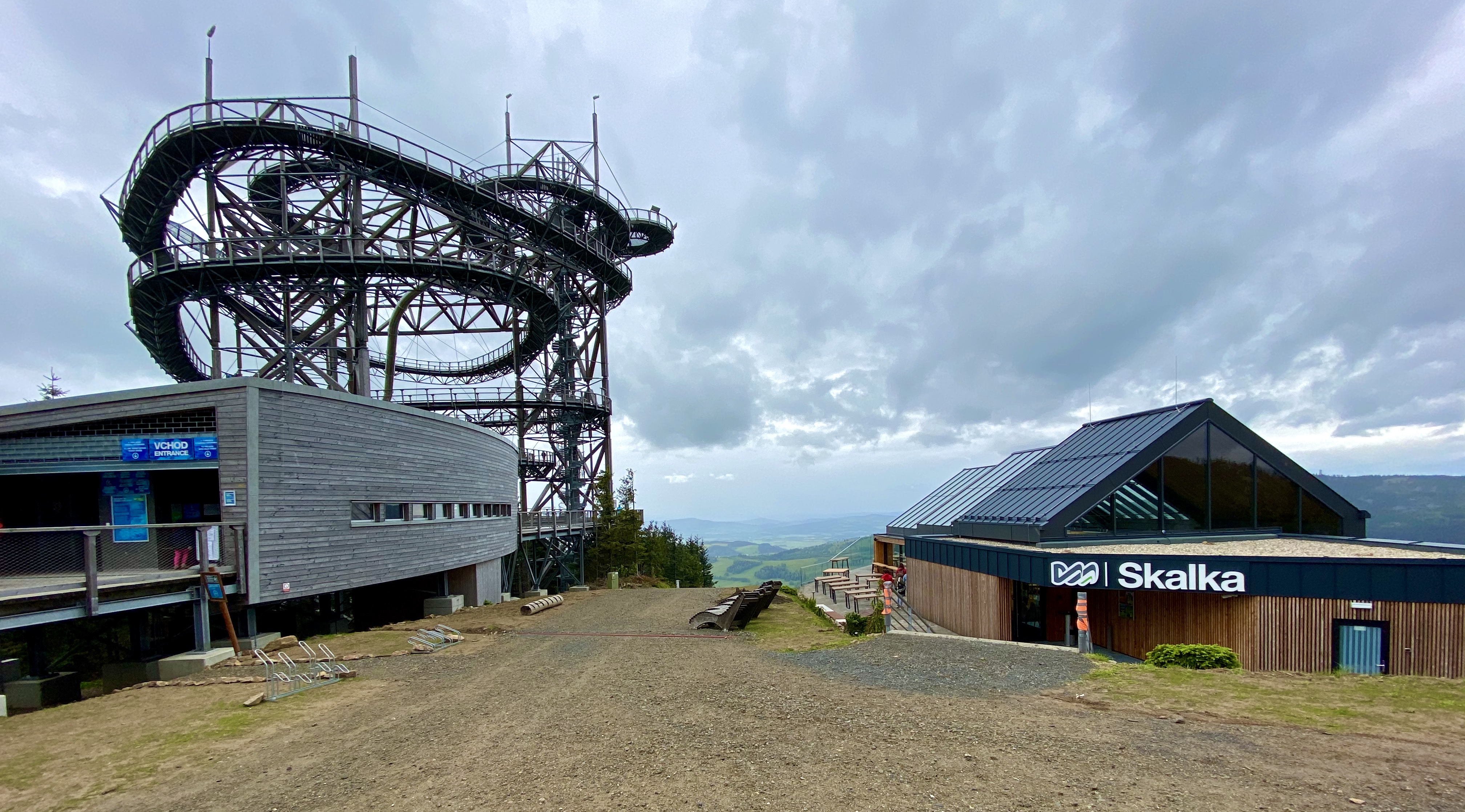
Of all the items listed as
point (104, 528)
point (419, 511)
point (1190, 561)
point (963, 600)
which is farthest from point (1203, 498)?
point (104, 528)

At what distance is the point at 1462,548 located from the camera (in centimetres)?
1491

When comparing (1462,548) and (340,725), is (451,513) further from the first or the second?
(1462,548)

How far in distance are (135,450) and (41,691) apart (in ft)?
19.2

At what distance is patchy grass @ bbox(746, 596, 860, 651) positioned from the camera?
1655cm

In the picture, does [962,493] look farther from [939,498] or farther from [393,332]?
[393,332]

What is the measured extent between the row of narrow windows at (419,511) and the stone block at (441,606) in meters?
2.88

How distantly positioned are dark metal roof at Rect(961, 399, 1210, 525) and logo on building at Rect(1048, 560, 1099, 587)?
8.56 ft

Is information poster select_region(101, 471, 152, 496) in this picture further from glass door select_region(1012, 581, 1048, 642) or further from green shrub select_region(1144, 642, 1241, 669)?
green shrub select_region(1144, 642, 1241, 669)

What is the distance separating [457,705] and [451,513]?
1405 centimetres

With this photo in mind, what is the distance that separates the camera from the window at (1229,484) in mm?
19766

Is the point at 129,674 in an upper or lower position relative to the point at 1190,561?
lower

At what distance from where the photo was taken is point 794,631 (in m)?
19.3

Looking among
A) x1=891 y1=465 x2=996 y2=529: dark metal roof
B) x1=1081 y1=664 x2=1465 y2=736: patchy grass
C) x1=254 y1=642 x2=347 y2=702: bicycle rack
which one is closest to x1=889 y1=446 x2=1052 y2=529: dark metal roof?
x1=891 y1=465 x2=996 y2=529: dark metal roof

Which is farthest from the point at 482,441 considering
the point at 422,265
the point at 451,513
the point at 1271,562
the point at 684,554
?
the point at 684,554
